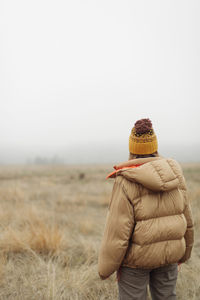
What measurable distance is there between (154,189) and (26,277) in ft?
7.37

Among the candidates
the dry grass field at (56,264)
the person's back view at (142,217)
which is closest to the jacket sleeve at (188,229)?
the person's back view at (142,217)

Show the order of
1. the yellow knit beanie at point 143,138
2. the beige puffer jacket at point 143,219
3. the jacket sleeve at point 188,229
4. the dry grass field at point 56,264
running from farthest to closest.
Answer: the dry grass field at point 56,264 < the jacket sleeve at point 188,229 < the yellow knit beanie at point 143,138 < the beige puffer jacket at point 143,219

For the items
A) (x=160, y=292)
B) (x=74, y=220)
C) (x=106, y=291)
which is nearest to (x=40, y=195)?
(x=74, y=220)

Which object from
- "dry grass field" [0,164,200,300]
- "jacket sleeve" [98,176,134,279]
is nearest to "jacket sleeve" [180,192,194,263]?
"jacket sleeve" [98,176,134,279]

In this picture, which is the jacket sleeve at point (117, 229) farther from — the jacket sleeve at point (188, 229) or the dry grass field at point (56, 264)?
the dry grass field at point (56, 264)

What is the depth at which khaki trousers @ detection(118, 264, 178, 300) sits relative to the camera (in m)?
1.57

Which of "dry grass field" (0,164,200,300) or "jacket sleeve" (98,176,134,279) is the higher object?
"jacket sleeve" (98,176,134,279)

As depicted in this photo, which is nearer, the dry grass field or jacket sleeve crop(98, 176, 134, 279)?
jacket sleeve crop(98, 176, 134, 279)

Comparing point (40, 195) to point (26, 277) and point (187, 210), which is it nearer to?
point (26, 277)

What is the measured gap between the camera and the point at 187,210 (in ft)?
5.66

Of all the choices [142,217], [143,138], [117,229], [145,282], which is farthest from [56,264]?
[143,138]

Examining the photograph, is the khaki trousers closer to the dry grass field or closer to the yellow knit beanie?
the yellow knit beanie

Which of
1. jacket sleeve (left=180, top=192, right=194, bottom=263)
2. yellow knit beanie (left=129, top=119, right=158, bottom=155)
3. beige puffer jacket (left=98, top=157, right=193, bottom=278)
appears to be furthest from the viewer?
jacket sleeve (left=180, top=192, right=194, bottom=263)

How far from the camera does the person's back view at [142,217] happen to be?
1457 millimetres
